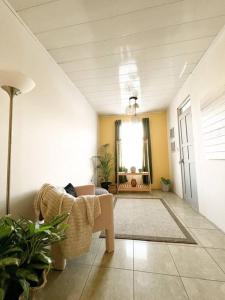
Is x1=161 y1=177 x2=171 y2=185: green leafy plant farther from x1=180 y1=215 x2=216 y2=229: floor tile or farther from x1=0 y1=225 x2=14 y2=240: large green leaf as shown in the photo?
x1=0 y1=225 x2=14 y2=240: large green leaf

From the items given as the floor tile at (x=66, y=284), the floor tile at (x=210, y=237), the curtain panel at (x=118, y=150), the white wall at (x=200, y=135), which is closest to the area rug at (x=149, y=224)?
the floor tile at (x=210, y=237)

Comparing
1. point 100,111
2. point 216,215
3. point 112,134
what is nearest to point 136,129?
point 112,134

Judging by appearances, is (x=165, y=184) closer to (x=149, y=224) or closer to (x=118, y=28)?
(x=149, y=224)

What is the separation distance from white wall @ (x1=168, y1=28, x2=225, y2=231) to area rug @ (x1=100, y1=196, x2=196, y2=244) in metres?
0.53

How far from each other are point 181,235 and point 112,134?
11.9 feet

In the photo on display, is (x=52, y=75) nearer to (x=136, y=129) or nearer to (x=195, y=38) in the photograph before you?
(x=195, y=38)

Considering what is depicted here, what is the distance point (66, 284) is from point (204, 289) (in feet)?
3.61

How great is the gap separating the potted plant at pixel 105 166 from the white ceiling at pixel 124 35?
7.69ft

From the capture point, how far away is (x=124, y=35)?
5.98 feet

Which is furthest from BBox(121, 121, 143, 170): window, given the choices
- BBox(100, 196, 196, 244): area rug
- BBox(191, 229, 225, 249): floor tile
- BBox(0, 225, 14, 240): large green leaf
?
BBox(0, 225, 14, 240): large green leaf

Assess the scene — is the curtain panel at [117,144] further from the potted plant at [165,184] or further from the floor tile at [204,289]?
the floor tile at [204,289]

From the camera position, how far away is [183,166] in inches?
138

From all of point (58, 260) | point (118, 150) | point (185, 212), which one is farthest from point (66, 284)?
point (118, 150)

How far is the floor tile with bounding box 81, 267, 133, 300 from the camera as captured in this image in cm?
113
